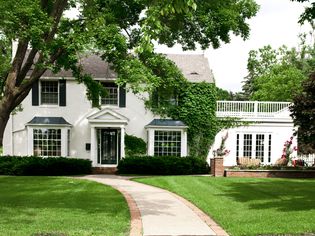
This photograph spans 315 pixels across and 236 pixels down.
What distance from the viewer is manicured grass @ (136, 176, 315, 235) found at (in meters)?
8.43

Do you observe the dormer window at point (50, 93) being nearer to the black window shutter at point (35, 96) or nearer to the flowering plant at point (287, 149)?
the black window shutter at point (35, 96)

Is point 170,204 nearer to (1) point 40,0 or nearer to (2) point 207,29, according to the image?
(1) point 40,0

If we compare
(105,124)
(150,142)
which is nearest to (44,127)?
(105,124)

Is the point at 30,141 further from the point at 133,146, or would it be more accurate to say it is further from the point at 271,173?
the point at 271,173

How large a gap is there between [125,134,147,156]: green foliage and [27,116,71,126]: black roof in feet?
12.3

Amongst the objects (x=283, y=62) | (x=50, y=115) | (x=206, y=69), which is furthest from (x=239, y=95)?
(x=50, y=115)

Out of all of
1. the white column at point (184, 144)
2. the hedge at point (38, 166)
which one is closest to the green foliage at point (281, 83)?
the white column at point (184, 144)

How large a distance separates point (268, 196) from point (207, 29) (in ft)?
31.8

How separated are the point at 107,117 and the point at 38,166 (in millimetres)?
5047

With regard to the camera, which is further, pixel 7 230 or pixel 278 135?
pixel 278 135

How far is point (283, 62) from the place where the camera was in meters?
49.8

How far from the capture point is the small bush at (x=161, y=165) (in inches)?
959

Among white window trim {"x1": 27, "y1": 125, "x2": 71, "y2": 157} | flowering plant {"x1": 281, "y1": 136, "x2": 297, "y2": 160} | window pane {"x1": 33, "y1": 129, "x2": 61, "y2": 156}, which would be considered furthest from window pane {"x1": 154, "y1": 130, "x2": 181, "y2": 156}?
flowering plant {"x1": 281, "y1": 136, "x2": 297, "y2": 160}

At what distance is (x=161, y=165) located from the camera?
24297mm
